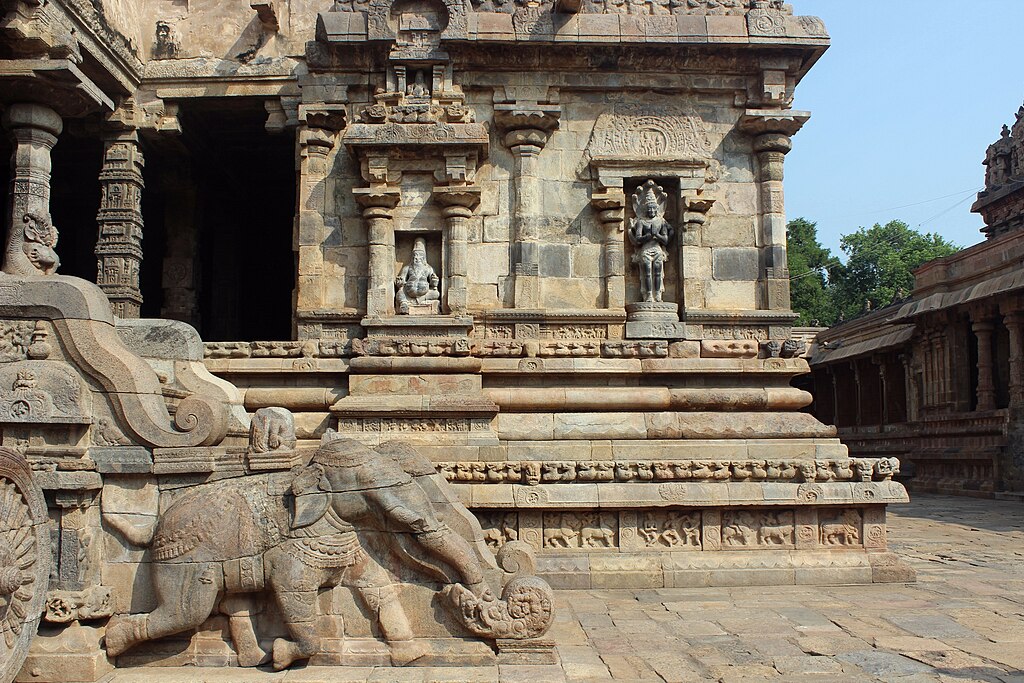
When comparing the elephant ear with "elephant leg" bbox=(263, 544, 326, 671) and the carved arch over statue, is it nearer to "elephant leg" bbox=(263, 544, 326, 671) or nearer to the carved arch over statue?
"elephant leg" bbox=(263, 544, 326, 671)

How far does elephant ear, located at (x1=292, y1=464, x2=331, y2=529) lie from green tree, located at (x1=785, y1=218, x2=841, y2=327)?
45839 mm

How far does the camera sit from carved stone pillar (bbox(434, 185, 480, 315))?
10.8 metres

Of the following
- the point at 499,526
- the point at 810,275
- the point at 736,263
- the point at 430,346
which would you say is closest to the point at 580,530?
the point at 499,526

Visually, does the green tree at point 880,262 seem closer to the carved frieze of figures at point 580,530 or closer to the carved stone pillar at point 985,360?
the carved stone pillar at point 985,360

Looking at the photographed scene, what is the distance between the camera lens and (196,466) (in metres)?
5.83

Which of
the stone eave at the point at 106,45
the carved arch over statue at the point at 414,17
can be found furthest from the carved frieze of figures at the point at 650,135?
the stone eave at the point at 106,45

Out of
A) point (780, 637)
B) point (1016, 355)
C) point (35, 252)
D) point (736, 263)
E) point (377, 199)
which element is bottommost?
point (780, 637)

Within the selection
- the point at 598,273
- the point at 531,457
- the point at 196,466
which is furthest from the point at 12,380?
the point at 598,273

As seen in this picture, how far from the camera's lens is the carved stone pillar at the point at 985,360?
71.8 ft

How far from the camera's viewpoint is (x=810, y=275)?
169 ft

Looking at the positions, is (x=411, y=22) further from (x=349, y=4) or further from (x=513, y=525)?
(x=513, y=525)

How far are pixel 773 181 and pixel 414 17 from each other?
4.88 metres

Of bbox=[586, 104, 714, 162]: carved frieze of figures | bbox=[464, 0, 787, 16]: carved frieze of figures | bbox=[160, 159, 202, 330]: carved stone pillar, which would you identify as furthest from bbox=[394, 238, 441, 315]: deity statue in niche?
bbox=[160, 159, 202, 330]: carved stone pillar

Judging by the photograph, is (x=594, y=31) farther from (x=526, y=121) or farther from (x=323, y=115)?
(x=323, y=115)
